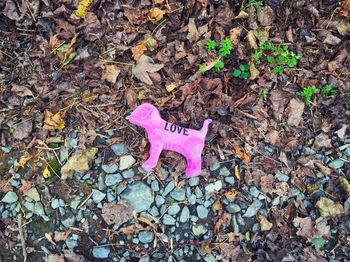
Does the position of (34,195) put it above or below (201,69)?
below

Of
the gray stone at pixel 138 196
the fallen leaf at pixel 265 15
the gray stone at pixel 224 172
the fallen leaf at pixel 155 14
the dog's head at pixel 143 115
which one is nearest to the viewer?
the dog's head at pixel 143 115

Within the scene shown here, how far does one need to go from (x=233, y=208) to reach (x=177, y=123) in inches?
30.2

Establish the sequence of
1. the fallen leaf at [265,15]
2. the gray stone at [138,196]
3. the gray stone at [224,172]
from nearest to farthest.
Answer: the gray stone at [138,196], the gray stone at [224,172], the fallen leaf at [265,15]

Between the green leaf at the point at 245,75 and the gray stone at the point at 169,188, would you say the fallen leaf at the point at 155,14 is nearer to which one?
the green leaf at the point at 245,75

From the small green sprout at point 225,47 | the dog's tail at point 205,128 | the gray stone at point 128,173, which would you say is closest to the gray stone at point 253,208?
the dog's tail at point 205,128

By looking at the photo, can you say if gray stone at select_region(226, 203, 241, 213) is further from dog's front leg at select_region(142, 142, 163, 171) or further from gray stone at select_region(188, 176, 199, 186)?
dog's front leg at select_region(142, 142, 163, 171)

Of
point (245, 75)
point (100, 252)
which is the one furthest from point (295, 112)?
point (100, 252)

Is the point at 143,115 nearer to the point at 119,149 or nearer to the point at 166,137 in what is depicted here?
the point at 166,137

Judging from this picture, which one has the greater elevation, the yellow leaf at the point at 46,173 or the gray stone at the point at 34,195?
the yellow leaf at the point at 46,173

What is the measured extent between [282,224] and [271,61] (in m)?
1.28

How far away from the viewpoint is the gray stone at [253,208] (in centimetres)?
329

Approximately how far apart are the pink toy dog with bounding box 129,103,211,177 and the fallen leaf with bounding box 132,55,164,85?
31 centimetres

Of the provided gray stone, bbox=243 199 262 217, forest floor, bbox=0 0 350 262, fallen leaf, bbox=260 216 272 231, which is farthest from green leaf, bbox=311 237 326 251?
gray stone, bbox=243 199 262 217

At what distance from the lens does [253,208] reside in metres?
3.30
